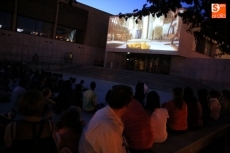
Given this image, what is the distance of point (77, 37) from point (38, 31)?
6747mm

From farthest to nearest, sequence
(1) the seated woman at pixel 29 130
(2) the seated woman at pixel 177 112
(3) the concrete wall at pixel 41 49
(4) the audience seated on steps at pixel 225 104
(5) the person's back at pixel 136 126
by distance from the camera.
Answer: (3) the concrete wall at pixel 41 49
(4) the audience seated on steps at pixel 225 104
(2) the seated woman at pixel 177 112
(5) the person's back at pixel 136 126
(1) the seated woman at pixel 29 130

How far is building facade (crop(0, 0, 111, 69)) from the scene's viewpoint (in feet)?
99.9

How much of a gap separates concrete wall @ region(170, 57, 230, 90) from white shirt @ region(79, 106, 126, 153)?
83.4 feet

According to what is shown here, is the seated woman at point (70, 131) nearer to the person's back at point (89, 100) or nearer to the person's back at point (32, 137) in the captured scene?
the person's back at point (32, 137)

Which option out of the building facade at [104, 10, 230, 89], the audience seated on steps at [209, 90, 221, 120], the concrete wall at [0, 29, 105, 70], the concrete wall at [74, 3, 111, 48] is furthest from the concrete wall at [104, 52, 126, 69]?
the audience seated on steps at [209, 90, 221, 120]

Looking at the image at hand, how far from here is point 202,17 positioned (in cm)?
980

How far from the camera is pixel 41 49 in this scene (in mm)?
33406

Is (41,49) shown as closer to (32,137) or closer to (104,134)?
(32,137)

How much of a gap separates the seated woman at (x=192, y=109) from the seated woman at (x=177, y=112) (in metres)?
0.57

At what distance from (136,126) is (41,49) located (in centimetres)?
3137

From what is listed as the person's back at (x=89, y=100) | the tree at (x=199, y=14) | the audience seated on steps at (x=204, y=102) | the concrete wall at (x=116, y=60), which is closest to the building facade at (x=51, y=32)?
the concrete wall at (x=116, y=60)

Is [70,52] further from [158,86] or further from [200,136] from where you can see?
[200,136]

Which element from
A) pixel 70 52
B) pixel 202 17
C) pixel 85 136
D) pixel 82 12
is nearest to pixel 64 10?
pixel 82 12

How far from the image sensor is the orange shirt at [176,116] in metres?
5.39
